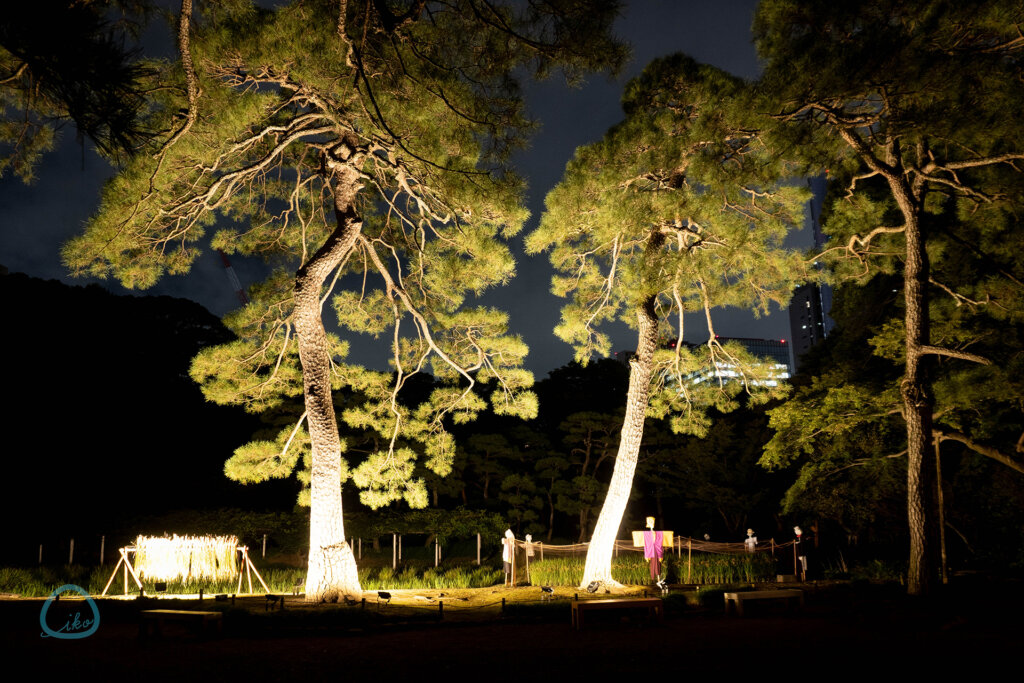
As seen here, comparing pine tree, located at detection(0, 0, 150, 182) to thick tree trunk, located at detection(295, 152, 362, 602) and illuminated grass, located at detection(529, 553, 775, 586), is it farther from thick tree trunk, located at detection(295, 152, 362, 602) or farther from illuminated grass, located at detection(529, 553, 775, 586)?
illuminated grass, located at detection(529, 553, 775, 586)

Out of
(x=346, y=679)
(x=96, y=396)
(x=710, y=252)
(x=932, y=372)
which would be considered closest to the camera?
(x=346, y=679)

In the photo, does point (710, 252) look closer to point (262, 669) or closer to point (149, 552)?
point (262, 669)

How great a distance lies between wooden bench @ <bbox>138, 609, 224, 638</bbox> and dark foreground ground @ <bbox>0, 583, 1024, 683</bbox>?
0.44ft

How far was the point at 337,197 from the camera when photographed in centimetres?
871

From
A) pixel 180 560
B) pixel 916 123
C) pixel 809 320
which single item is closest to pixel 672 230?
pixel 916 123

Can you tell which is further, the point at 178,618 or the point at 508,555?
the point at 508,555

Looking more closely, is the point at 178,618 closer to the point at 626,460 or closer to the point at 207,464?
the point at 626,460

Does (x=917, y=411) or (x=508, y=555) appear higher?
(x=917, y=411)

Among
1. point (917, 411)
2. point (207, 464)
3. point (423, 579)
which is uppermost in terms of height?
point (917, 411)

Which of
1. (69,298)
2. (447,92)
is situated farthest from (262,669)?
(69,298)

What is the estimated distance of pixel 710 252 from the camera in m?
10.2

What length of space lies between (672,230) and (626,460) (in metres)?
3.71

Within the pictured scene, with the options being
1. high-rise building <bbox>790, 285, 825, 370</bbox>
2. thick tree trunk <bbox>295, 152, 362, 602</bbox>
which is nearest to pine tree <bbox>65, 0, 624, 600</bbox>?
thick tree trunk <bbox>295, 152, 362, 602</bbox>

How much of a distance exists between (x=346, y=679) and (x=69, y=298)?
657 inches
